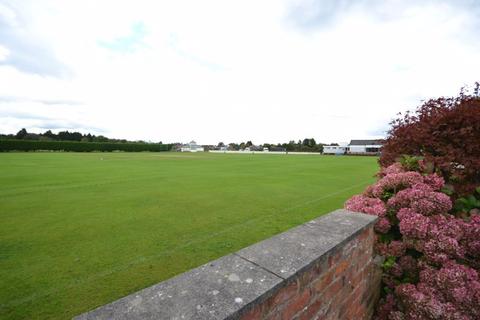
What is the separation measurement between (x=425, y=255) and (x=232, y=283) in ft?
7.71

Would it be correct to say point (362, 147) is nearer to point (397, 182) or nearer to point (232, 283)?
point (397, 182)

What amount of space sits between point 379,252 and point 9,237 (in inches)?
258

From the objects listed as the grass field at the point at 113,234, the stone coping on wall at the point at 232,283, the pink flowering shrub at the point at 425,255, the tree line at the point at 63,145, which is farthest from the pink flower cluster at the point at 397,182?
the tree line at the point at 63,145

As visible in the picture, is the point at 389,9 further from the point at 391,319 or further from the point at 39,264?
the point at 39,264

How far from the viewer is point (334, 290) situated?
6.83 feet

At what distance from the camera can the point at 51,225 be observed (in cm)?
529

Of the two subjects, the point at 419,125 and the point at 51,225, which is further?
the point at 51,225

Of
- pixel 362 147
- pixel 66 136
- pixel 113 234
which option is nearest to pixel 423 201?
pixel 113 234

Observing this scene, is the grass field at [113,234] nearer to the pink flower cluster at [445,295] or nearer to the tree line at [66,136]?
the pink flower cluster at [445,295]

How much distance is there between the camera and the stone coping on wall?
1190 millimetres

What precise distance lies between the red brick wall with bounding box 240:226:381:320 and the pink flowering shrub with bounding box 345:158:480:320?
10.1 inches

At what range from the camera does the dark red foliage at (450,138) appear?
3594 millimetres

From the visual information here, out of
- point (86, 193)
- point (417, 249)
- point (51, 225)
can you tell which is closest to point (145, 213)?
point (51, 225)

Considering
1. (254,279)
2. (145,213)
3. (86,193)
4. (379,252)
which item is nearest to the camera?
(254,279)
